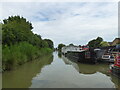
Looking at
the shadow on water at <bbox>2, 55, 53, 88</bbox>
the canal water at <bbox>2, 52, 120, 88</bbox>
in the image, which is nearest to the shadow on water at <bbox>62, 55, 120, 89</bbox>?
the canal water at <bbox>2, 52, 120, 88</bbox>

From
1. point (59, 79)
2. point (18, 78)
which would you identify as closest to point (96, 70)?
point (59, 79)

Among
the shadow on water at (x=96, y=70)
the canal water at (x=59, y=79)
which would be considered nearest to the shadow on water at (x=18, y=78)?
the canal water at (x=59, y=79)

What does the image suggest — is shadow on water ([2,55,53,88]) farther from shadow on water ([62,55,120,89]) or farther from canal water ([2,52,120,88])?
shadow on water ([62,55,120,89])

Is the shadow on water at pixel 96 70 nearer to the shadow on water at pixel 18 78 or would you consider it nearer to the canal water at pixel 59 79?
the canal water at pixel 59 79

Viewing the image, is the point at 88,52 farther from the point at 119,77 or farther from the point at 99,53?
the point at 119,77

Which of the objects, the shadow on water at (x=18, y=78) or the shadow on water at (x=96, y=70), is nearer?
the shadow on water at (x=18, y=78)

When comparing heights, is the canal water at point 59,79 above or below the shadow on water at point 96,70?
below

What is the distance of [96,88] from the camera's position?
6371mm

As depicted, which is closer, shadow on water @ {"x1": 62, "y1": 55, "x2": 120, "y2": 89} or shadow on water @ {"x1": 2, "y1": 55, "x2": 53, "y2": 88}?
shadow on water @ {"x1": 2, "y1": 55, "x2": 53, "y2": 88}

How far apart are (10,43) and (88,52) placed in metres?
8.93

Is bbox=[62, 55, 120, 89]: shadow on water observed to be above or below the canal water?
above

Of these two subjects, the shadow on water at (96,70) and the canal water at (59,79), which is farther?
the shadow on water at (96,70)

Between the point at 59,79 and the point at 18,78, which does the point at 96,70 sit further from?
the point at 18,78

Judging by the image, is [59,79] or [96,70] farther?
[96,70]
